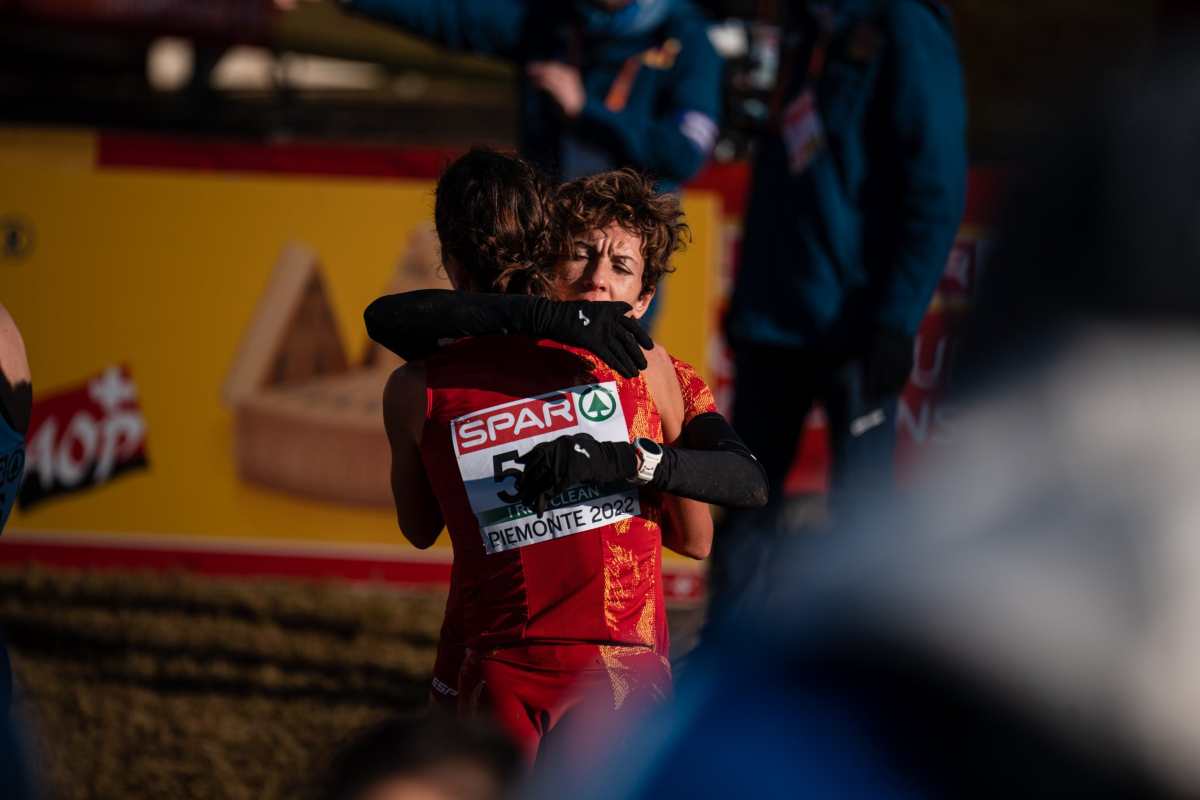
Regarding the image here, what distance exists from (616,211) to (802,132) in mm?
1498

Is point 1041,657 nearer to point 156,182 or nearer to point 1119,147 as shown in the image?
point 1119,147

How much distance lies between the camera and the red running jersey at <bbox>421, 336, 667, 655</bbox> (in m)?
2.36

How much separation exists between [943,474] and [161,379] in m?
5.03

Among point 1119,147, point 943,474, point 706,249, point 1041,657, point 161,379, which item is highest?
point 1119,147

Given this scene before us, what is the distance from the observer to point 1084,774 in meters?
1.59

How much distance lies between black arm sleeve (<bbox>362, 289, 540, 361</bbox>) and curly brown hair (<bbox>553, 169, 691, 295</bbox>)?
0.77 feet

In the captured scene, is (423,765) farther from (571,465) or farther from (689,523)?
(689,523)

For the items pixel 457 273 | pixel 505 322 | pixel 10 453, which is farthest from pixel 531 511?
pixel 10 453

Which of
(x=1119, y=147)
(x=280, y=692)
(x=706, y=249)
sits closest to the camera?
(x=1119, y=147)

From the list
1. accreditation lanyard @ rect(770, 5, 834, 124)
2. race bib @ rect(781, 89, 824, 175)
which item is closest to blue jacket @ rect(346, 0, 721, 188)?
accreditation lanyard @ rect(770, 5, 834, 124)

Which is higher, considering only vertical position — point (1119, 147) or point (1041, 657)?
point (1119, 147)

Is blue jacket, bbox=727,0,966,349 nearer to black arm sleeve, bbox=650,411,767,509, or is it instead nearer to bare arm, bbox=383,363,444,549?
black arm sleeve, bbox=650,411,767,509

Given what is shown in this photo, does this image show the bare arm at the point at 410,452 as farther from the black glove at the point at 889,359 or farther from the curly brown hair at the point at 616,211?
the black glove at the point at 889,359

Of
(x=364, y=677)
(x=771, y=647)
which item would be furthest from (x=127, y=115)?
(x=771, y=647)
